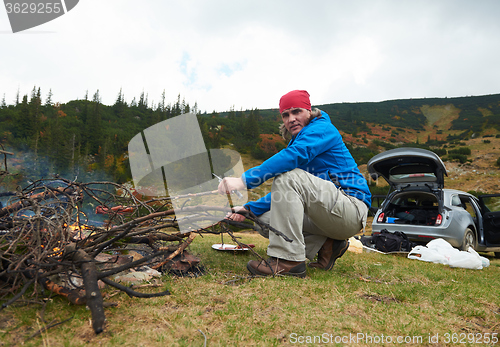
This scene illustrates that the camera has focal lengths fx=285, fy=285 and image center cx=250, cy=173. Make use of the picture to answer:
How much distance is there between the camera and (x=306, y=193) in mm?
2279

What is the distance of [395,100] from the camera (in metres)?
91.2

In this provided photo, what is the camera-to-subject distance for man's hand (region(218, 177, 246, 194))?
A: 2209 mm

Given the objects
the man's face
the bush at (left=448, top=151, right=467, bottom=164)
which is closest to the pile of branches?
the man's face

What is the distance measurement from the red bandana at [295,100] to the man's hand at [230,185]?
0.94 meters

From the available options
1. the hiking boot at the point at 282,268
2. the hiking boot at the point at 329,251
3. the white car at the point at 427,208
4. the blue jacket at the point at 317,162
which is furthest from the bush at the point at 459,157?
the hiking boot at the point at 282,268

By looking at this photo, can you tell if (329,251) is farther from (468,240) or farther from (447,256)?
(468,240)

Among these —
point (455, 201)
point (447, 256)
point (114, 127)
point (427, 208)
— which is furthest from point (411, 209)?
point (114, 127)

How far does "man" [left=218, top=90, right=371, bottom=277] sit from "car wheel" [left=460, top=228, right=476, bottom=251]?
4.23 m

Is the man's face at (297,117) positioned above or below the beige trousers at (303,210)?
above

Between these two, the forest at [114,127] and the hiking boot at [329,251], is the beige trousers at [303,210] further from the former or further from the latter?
the forest at [114,127]

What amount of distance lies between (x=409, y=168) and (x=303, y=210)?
16.5 feet

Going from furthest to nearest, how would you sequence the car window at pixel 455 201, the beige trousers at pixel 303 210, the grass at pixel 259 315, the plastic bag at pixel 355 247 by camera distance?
the car window at pixel 455 201 < the plastic bag at pixel 355 247 < the beige trousers at pixel 303 210 < the grass at pixel 259 315

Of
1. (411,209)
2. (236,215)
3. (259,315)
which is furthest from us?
(411,209)

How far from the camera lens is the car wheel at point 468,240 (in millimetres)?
5527
